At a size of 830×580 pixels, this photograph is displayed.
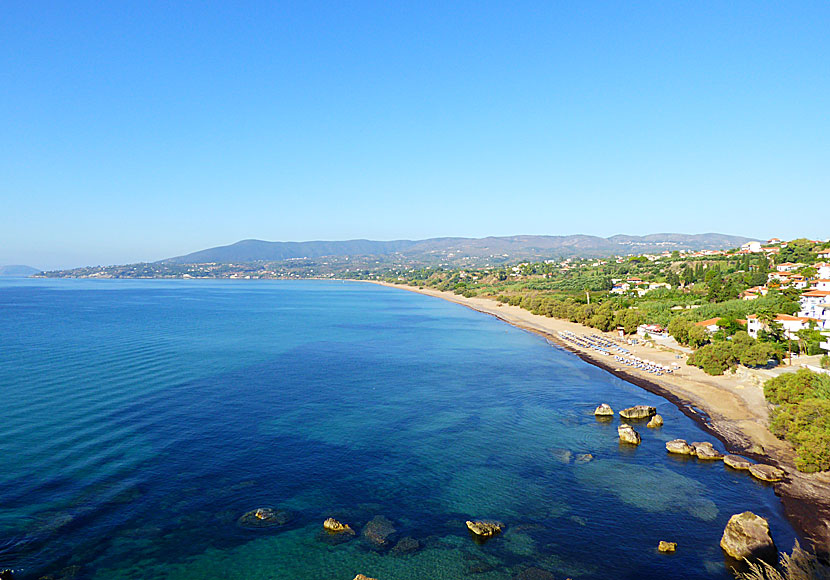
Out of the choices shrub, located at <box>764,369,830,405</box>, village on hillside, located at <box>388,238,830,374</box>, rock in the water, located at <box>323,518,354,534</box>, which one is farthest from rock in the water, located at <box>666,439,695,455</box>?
rock in the water, located at <box>323,518,354,534</box>

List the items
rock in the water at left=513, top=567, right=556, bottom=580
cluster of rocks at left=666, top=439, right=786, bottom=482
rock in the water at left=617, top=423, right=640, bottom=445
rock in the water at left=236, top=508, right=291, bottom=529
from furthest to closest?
rock in the water at left=617, top=423, right=640, bottom=445 → cluster of rocks at left=666, top=439, right=786, bottom=482 → rock in the water at left=236, top=508, right=291, bottom=529 → rock in the water at left=513, top=567, right=556, bottom=580

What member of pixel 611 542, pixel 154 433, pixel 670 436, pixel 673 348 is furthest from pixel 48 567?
pixel 673 348

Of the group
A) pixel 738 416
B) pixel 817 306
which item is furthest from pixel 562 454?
pixel 817 306

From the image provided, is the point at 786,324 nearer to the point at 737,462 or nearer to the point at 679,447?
the point at 679,447

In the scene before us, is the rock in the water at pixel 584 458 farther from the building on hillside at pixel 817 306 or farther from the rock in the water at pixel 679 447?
the building on hillside at pixel 817 306

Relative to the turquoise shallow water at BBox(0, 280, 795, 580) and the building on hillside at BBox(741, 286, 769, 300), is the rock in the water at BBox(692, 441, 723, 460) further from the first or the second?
the building on hillside at BBox(741, 286, 769, 300)

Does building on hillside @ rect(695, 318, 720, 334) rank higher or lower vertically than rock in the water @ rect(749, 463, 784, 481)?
higher

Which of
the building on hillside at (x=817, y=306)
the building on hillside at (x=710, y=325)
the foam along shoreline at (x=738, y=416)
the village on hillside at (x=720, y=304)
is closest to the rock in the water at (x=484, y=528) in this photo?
the foam along shoreline at (x=738, y=416)
